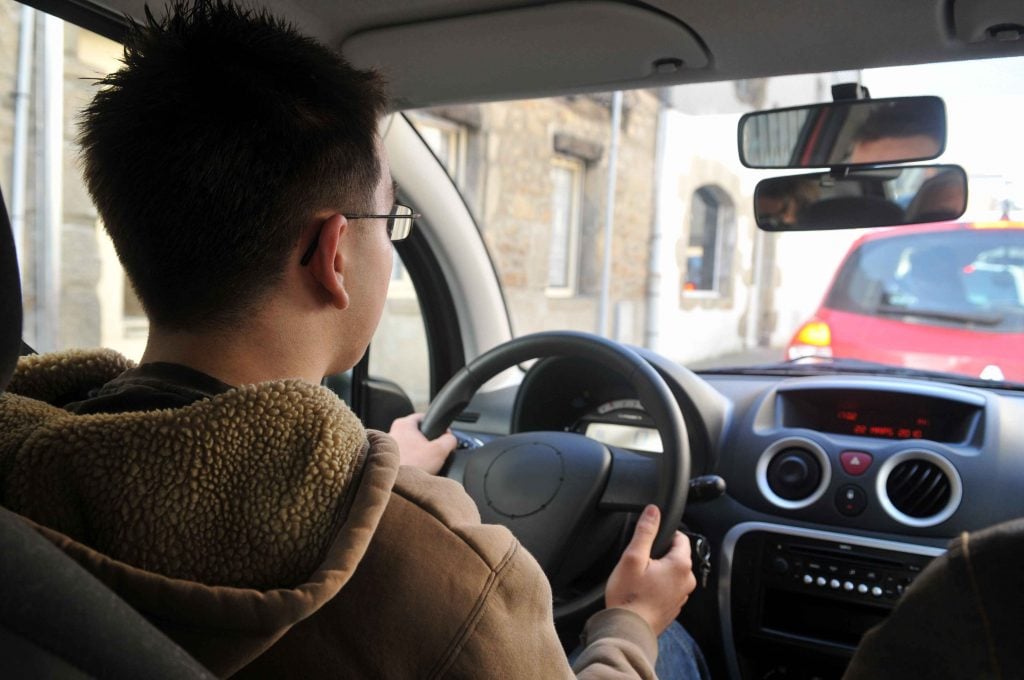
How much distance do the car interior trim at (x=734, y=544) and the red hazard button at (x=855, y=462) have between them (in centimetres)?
16

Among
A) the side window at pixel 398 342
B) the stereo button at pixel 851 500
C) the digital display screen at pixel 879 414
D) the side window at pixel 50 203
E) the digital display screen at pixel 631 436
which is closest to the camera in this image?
the stereo button at pixel 851 500

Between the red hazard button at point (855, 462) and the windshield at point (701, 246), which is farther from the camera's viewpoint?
the windshield at point (701, 246)

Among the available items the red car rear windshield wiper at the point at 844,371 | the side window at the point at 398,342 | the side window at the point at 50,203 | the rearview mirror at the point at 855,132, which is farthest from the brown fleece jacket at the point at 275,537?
the side window at the point at 398,342

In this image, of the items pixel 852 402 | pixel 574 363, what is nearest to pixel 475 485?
pixel 574 363

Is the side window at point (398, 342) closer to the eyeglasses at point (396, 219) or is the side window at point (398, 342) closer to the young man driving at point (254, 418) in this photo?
the eyeglasses at point (396, 219)

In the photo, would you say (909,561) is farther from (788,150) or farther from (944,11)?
(944,11)

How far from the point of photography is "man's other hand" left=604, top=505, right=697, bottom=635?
1.58m

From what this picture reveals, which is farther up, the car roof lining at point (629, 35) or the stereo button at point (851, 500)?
the car roof lining at point (629, 35)

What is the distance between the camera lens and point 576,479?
2029mm

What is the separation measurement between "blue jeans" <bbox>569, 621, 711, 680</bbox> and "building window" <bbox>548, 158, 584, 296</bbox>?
981 centimetres

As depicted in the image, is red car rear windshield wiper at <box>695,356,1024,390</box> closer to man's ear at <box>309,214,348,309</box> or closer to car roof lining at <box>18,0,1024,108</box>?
car roof lining at <box>18,0,1024,108</box>

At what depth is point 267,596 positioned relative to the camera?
2.78 ft

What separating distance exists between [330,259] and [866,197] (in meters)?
1.69

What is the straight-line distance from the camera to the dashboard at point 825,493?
2.16 metres
